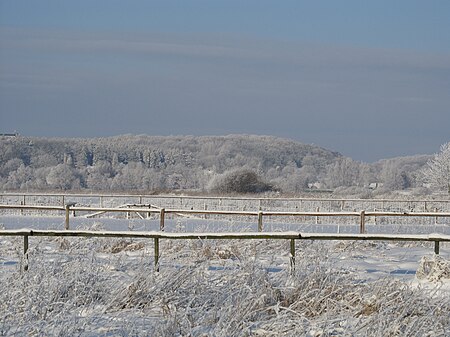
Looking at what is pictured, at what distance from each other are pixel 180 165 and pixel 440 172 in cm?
7363

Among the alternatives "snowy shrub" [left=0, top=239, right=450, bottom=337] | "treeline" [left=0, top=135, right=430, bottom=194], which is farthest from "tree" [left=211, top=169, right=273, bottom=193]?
"snowy shrub" [left=0, top=239, right=450, bottom=337]

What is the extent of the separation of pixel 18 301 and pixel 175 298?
1.76 meters

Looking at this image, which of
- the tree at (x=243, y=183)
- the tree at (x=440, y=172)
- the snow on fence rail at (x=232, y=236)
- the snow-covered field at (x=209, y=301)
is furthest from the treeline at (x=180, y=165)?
the snow-covered field at (x=209, y=301)

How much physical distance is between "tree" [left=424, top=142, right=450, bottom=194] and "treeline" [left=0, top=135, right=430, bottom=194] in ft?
39.4

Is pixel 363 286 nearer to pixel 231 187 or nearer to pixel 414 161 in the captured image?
pixel 231 187

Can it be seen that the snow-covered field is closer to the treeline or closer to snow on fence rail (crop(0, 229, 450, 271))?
snow on fence rail (crop(0, 229, 450, 271))

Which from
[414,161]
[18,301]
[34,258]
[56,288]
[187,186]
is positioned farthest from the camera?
[414,161]

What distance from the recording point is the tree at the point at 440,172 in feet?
212

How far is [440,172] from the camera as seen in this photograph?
214 feet

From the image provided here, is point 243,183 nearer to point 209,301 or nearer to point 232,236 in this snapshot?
point 232,236

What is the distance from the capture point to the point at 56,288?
29.3 feet

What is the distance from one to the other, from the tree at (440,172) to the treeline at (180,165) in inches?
473

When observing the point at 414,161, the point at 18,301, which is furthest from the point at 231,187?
the point at 414,161

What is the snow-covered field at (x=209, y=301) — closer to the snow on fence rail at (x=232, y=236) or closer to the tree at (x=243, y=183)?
the snow on fence rail at (x=232, y=236)
